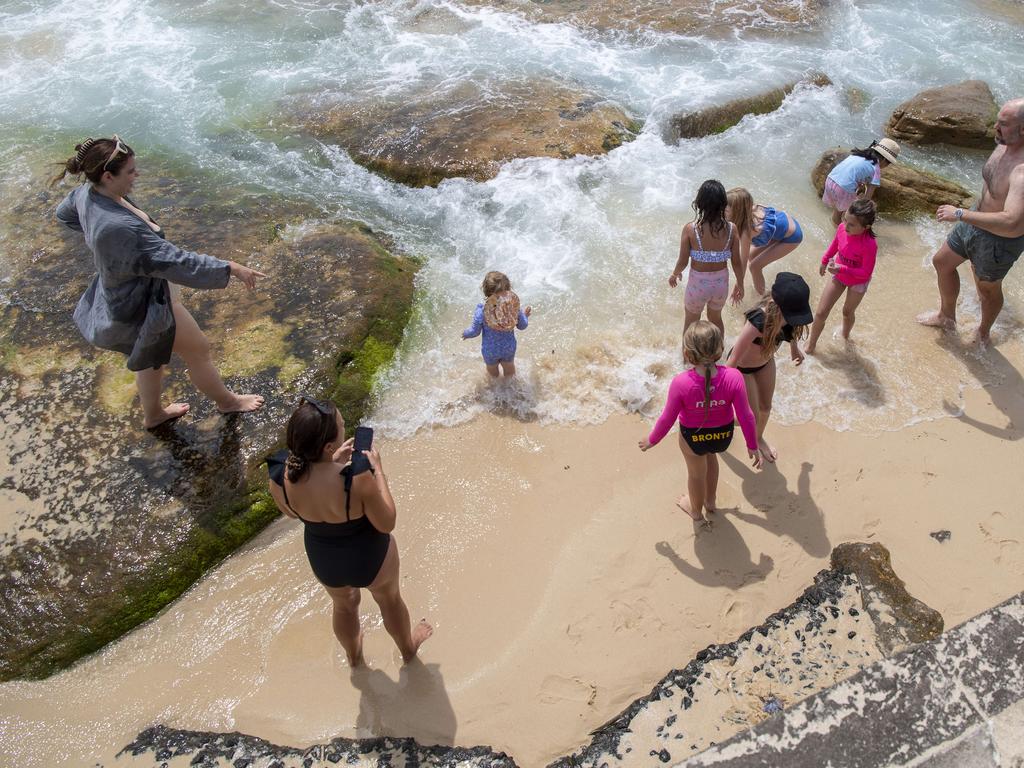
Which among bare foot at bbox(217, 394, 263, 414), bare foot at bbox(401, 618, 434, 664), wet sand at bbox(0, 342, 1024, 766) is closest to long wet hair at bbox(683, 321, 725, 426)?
wet sand at bbox(0, 342, 1024, 766)

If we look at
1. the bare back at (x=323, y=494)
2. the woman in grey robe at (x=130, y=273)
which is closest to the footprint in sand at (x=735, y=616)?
the bare back at (x=323, y=494)

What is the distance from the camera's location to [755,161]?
336 inches

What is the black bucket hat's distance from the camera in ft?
14.0

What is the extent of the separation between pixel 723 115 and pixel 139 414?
317 inches

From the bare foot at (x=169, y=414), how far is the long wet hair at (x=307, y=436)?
2617mm

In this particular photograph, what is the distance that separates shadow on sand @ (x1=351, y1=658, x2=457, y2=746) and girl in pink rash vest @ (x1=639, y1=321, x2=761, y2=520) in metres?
1.85

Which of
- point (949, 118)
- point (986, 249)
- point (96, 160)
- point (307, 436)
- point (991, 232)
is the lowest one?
point (949, 118)

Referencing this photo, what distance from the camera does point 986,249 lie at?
5.43 metres

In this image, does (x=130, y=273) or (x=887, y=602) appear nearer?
(x=887, y=602)

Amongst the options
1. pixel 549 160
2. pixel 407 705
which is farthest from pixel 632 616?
pixel 549 160

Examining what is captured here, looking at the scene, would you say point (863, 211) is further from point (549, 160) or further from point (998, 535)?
point (549, 160)

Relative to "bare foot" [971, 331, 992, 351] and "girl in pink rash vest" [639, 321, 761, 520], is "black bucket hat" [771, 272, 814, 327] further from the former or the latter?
"bare foot" [971, 331, 992, 351]

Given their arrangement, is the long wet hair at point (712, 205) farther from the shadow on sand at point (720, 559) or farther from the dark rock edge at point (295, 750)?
the dark rock edge at point (295, 750)

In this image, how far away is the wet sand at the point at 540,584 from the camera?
12.1 feet
